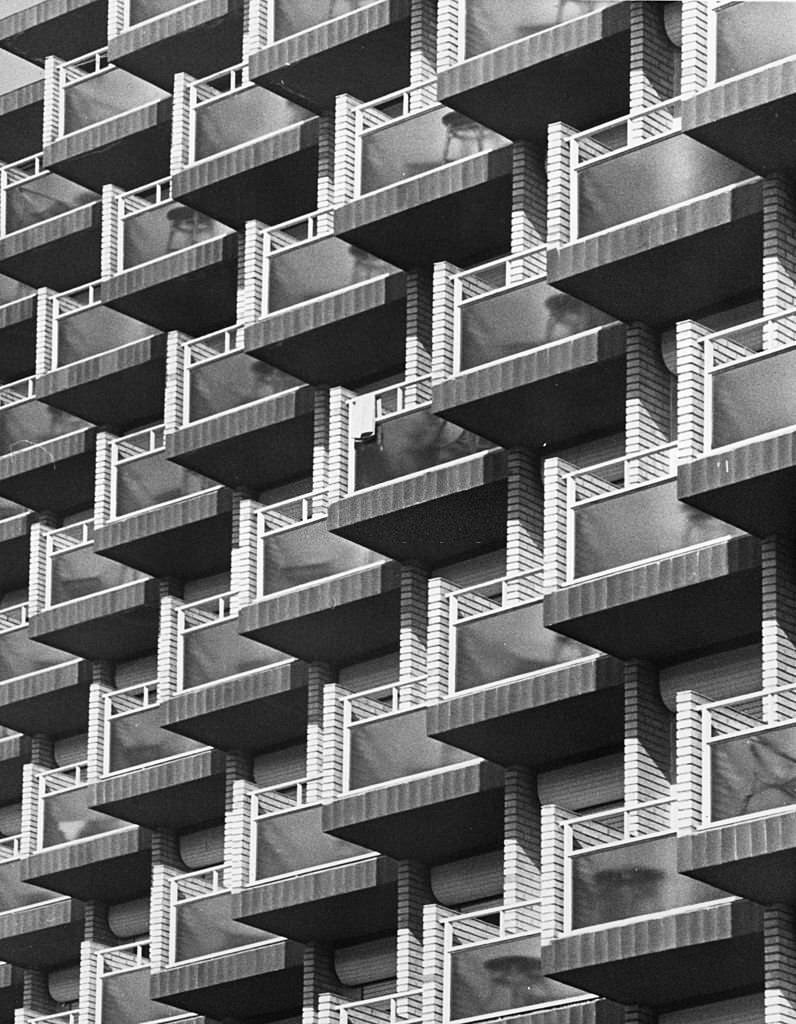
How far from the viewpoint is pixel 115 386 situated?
73312 mm

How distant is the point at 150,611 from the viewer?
236ft

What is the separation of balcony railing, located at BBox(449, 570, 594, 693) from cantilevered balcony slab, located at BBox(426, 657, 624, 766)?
32 centimetres

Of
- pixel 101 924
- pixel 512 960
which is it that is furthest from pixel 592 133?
pixel 101 924

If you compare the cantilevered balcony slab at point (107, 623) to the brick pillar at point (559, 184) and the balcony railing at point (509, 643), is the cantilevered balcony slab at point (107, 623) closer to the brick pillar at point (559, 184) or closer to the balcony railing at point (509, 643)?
the balcony railing at point (509, 643)

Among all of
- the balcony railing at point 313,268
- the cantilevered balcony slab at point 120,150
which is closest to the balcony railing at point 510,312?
the balcony railing at point 313,268

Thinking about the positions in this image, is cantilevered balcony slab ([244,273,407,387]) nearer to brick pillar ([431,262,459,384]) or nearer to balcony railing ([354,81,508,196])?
balcony railing ([354,81,508,196])

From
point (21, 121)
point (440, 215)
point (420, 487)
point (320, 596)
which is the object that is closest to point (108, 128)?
point (21, 121)

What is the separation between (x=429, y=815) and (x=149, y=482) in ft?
40.3

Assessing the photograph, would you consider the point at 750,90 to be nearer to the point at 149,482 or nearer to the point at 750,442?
the point at 750,442

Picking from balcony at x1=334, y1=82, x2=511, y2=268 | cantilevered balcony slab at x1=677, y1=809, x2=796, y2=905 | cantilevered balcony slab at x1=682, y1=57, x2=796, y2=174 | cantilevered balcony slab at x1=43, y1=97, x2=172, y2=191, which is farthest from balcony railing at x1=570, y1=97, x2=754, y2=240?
cantilevered balcony slab at x1=43, y1=97, x2=172, y2=191

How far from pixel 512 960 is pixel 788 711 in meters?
6.65

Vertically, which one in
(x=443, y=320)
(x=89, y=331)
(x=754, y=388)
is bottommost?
(x=754, y=388)

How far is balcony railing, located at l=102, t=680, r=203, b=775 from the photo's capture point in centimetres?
6994

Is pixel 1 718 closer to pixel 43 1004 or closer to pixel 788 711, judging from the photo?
pixel 43 1004
